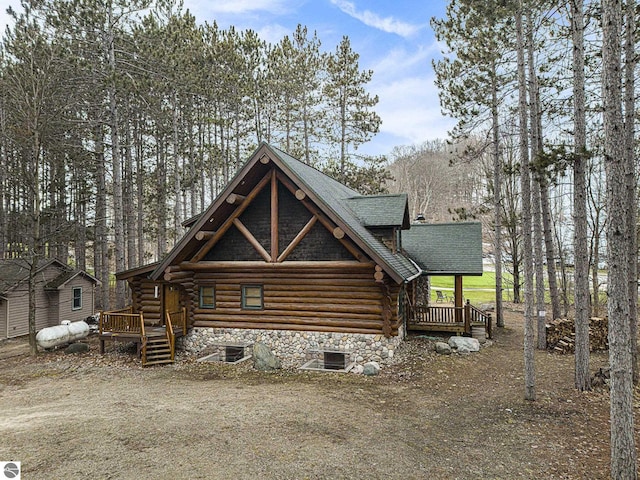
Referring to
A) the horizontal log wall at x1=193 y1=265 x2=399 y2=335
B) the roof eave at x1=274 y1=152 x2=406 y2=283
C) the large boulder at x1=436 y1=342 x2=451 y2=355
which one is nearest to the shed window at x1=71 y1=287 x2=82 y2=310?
the horizontal log wall at x1=193 y1=265 x2=399 y2=335

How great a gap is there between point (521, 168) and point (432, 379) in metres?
6.56

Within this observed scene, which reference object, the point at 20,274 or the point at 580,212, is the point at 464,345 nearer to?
the point at 580,212

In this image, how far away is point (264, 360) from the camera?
13320mm

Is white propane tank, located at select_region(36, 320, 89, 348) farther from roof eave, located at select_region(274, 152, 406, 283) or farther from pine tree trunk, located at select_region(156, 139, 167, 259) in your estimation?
roof eave, located at select_region(274, 152, 406, 283)

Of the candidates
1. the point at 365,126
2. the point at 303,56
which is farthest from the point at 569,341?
the point at 303,56

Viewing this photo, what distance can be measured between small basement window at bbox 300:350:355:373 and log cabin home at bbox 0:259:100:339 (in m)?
13.8

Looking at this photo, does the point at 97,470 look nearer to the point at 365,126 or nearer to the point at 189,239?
the point at 189,239

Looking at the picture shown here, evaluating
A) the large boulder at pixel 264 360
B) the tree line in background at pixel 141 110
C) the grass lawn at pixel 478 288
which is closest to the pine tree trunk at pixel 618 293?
the large boulder at pixel 264 360

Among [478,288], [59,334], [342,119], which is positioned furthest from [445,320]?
[478,288]

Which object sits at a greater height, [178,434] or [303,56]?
[303,56]

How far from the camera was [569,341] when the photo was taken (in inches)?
583

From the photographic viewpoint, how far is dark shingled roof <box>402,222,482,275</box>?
16844 mm

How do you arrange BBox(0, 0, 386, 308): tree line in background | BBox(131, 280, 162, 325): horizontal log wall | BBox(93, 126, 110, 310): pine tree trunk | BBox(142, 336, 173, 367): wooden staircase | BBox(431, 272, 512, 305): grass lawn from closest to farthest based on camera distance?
BBox(142, 336, 173, 367): wooden staircase → BBox(131, 280, 162, 325): horizontal log wall → BBox(0, 0, 386, 308): tree line in background → BBox(93, 126, 110, 310): pine tree trunk → BBox(431, 272, 512, 305): grass lawn

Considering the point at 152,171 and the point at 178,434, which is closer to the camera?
the point at 178,434
